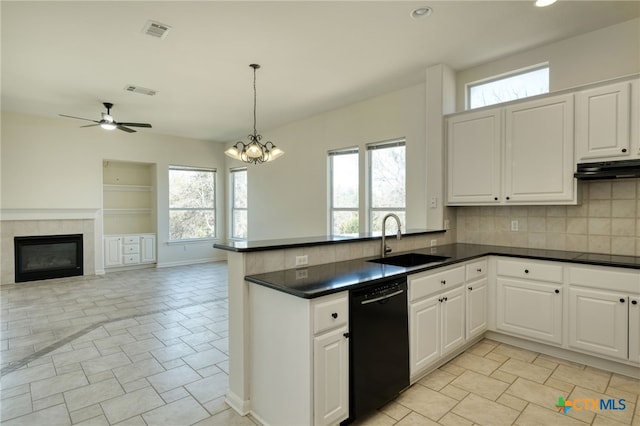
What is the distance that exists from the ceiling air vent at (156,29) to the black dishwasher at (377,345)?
2.96 meters

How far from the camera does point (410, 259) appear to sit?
3338 millimetres

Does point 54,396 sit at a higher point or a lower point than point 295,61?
lower

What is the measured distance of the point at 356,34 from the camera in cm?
323

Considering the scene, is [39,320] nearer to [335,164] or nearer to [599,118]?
[335,164]

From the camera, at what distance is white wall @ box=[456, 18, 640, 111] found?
118 inches

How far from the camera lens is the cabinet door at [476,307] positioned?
9.99ft

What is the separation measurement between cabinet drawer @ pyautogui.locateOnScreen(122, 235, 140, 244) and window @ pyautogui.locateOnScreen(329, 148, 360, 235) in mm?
4548

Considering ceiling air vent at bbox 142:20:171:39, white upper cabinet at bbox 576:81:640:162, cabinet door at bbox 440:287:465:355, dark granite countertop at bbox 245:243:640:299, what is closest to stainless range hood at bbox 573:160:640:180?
white upper cabinet at bbox 576:81:640:162

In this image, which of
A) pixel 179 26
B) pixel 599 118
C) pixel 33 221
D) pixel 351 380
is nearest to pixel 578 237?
pixel 599 118

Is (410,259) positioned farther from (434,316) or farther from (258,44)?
(258,44)

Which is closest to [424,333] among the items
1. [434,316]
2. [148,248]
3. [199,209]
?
[434,316]

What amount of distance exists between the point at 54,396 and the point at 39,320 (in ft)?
7.28

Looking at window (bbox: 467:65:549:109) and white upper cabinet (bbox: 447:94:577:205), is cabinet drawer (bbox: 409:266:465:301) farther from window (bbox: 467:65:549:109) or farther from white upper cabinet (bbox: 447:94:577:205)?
window (bbox: 467:65:549:109)

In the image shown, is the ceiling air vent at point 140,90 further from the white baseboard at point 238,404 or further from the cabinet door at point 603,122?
the cabinet door at point 603,122
